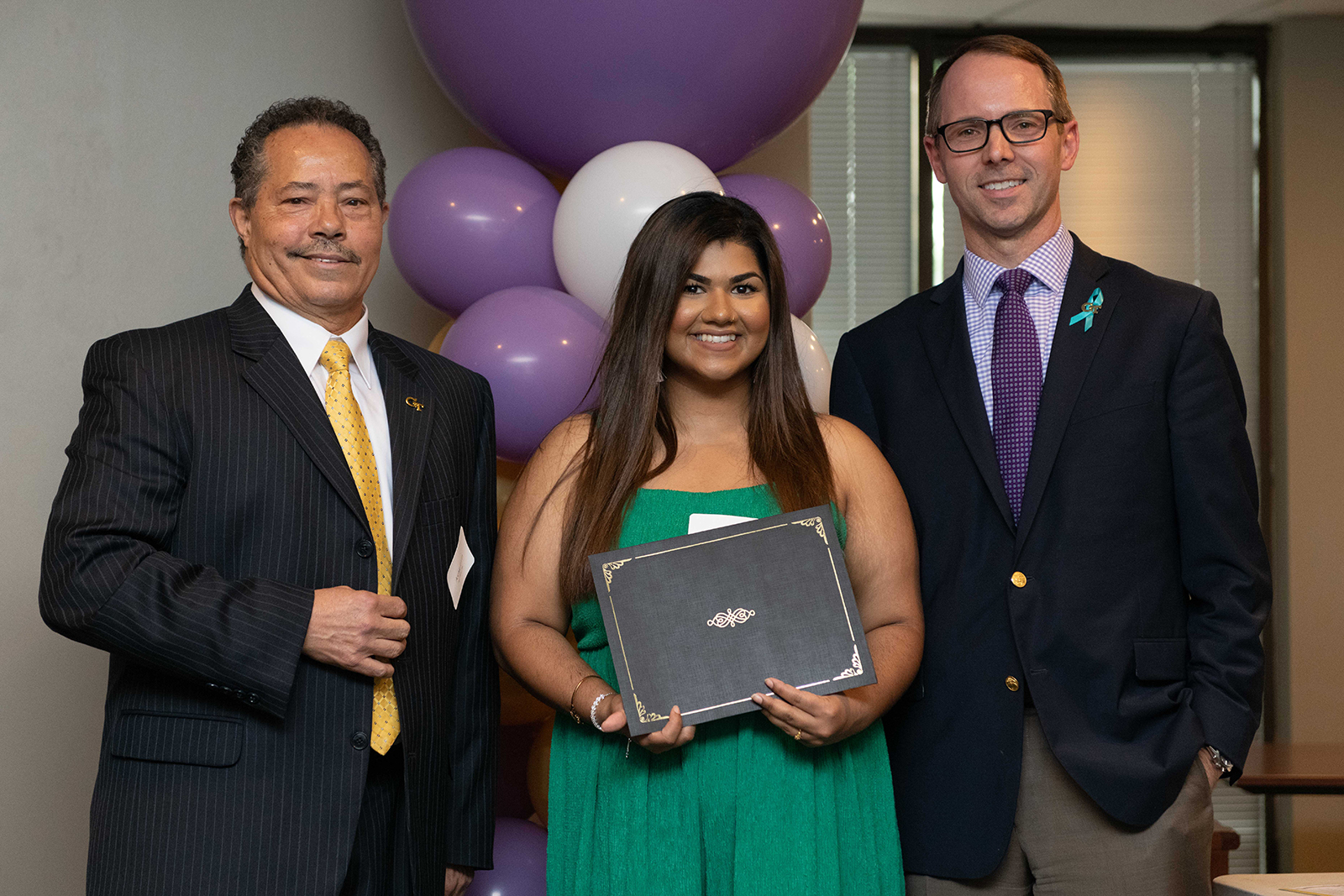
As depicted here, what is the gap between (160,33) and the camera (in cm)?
271

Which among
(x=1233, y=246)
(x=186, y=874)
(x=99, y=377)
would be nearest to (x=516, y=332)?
(x=99, y=377)

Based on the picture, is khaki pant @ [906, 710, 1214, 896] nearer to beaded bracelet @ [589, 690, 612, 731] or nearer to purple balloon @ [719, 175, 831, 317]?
beaded bracelet @ [589, 690, 612, 731]

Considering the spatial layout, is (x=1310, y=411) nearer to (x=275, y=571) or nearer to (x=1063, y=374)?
(x=1063, y=374)

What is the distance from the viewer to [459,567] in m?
1.90

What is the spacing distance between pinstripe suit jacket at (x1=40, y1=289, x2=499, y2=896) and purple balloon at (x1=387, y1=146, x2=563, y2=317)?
2.67ft

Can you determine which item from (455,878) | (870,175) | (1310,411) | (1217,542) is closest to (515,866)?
(455,878)

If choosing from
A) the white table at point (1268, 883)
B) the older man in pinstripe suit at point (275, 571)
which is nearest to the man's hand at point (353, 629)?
the older man in pinstripe suit at point (275, 571)

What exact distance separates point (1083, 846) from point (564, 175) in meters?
1.78

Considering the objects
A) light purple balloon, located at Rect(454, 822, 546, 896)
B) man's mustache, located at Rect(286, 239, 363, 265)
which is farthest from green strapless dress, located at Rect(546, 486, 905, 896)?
man's mustache, located at Rect(286, 239, 363, 265)

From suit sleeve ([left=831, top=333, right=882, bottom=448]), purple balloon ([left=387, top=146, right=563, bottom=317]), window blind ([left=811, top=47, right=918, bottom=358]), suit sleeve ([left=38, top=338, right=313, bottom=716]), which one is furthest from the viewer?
window blind ([left=811, top=47, right=918, bottom=358])

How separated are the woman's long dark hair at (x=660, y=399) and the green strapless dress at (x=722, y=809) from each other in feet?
0.15

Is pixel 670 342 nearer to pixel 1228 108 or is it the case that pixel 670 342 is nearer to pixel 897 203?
pixel 897 203

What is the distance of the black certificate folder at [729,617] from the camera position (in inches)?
66.4

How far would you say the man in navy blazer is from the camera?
1836 mm
